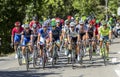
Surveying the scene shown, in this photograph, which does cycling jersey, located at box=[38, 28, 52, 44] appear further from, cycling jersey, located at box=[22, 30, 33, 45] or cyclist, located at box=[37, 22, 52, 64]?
cycling jersey, located at box=[22, 30, 33, 45]

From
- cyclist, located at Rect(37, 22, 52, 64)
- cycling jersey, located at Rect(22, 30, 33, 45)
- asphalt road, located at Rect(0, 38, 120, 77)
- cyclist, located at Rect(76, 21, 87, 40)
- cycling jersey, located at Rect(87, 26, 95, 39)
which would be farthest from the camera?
cycling jersey, located at Rect(87, 26, 95, 39)

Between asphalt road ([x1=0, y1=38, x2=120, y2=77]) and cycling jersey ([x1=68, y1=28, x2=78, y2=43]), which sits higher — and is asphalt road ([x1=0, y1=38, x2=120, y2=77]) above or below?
below

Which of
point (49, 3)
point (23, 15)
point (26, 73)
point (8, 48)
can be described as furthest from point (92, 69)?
point (49, 3)

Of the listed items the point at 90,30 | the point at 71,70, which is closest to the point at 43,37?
the point at 71,70

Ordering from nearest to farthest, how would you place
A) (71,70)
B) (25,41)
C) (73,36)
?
(71,70) → (73,36) → (25,41)

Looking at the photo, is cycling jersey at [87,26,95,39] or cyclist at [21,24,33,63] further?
cycling jersey at [87,26,95,39]

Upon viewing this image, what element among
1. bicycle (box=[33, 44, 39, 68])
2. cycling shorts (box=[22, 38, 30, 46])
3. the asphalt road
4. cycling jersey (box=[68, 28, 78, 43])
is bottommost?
the asphalt road

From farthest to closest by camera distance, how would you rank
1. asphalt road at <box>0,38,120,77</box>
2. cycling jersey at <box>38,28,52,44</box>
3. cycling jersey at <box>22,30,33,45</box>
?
1. cycling jersey at <box>22,30,33,45</box>
2. cycling jersey at <box>38,28,52,44</box>
3. asphalt road at <box>0,38,120,77</box>

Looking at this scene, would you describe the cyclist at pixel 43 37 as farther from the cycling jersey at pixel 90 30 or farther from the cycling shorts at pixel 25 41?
the cycling jersey at pixel 90 30

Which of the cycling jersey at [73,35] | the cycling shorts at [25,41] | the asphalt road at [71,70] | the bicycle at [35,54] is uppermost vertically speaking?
the cycling jersey at [73,35]

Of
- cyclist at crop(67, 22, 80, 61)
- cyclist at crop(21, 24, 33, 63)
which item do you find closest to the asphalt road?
cyclist at crop(67, 22, 80, 61)

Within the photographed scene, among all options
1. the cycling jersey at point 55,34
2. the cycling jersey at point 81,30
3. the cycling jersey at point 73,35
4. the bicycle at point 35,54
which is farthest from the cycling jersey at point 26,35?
the cycling jersey at point 81,30

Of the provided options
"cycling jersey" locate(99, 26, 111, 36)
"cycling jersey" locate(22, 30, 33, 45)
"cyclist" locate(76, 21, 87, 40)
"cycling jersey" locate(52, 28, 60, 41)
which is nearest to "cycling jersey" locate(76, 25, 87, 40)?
"cyclist" locate(76, 21, 87, 40)

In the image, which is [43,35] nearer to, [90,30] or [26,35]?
[26,35]
